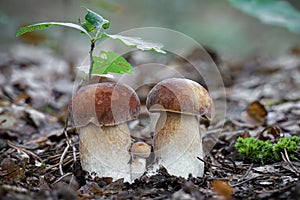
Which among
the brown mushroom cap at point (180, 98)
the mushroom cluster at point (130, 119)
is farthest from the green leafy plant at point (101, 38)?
the brown mushroom cap at point (180, 98)

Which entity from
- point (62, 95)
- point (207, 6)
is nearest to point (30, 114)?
point (62, 95)

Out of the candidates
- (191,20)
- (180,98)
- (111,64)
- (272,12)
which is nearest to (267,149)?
(180,98)

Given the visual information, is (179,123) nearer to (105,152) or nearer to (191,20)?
(105,152)

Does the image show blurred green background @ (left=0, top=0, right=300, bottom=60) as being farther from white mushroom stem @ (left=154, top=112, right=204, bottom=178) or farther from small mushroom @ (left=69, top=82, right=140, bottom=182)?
white mushroom stem @ (left=154, top=112, right=204, bottom=178)

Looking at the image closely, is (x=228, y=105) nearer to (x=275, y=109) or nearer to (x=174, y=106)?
(x=275, y=109)

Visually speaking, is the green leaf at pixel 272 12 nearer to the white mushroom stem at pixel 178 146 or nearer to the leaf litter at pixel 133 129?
the leaf litter at pixel 133 129

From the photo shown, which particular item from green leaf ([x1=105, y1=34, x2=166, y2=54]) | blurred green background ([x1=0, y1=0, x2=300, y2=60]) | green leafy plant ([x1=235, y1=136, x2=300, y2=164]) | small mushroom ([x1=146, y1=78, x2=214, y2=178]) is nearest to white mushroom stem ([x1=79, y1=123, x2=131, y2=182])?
small mushroom ([x1=146, y1=78, x2=214, y2=178])
